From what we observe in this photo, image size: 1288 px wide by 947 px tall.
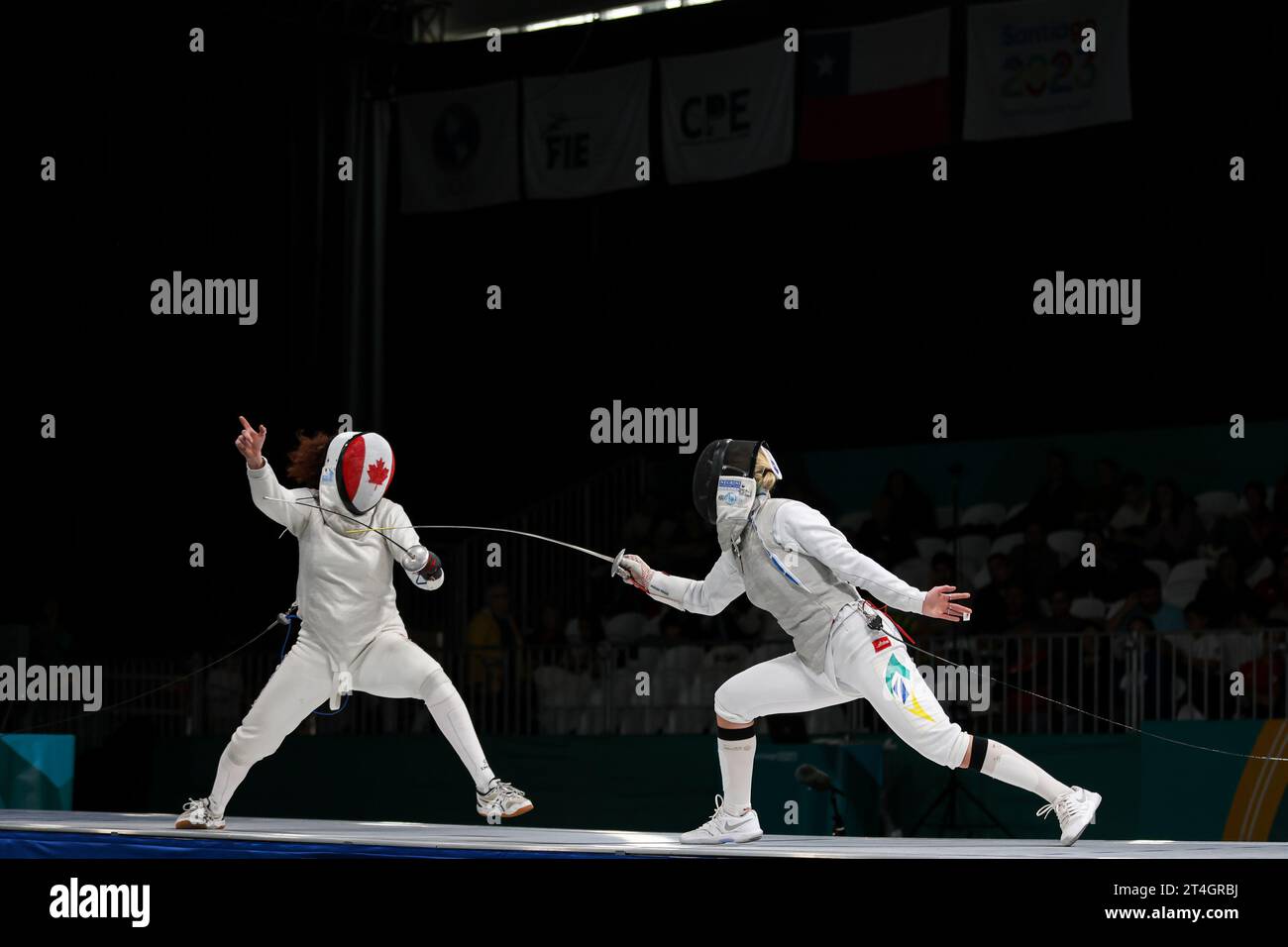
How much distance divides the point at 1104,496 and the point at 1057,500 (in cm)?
27

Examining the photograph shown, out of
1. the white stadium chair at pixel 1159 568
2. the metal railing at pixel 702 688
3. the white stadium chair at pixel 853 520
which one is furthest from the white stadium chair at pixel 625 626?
the white stadium chair at pixel 1159 568

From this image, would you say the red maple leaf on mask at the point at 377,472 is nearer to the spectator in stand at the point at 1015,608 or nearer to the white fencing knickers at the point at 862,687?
the white fencing knickers at the point at 862,687

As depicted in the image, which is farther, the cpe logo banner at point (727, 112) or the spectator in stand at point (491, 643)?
the cpe logo banner at point (727, 112)

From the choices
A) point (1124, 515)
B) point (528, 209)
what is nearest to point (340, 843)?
point (1124, 515)

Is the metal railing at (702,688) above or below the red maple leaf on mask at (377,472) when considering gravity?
below

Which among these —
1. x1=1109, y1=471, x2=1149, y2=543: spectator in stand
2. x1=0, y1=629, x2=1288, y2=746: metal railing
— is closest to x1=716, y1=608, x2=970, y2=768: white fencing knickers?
x1=0, y1=629, x2=1288, y2=746: metal railing

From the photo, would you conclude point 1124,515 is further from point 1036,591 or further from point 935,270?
point 935,270

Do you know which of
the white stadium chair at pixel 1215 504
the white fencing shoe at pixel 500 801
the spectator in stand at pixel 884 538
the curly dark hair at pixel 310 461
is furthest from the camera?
the spectator in stand at pixel 884 538

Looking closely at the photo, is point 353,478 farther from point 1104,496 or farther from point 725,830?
point 1104,496

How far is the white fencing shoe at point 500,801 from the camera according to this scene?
559 cm

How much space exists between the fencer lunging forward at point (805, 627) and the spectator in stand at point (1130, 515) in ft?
15.2

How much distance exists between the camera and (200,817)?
223 inches

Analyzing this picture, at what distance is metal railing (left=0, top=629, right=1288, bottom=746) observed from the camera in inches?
307

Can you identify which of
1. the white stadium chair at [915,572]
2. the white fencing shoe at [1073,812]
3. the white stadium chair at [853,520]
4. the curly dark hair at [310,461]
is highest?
the curly dark hair at [310,461]
